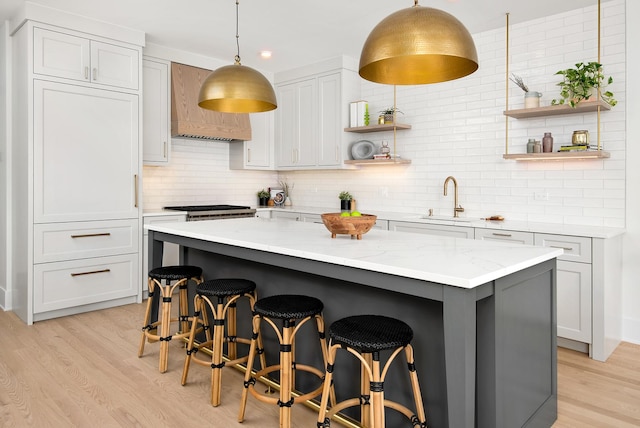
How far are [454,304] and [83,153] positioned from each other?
12.6 feet

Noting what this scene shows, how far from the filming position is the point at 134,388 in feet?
9.11

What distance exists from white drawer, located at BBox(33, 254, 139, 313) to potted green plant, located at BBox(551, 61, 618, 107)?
432cm

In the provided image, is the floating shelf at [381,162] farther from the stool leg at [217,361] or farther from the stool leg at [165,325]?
the stool leg at [217,361]

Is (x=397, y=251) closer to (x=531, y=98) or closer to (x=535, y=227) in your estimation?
(x=535, y=227)

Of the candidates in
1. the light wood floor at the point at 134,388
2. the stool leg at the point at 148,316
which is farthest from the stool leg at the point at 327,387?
the stool leg at the point at 148,316

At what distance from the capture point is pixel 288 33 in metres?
4.61

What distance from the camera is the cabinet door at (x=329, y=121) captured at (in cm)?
551

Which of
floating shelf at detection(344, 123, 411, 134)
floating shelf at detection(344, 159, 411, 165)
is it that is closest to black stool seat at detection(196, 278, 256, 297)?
floating shelf at detection(344, 159, 411, 165)

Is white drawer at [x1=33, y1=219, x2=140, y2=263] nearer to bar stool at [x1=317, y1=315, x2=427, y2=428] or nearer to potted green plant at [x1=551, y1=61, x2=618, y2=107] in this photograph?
bar stool at [x1=317, y1=315, x2=427, y2=428]

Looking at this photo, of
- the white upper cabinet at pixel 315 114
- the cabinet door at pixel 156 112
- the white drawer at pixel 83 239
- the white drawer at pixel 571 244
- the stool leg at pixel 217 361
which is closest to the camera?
the stool leg at pixel 217 361

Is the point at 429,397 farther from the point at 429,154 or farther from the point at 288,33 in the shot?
the point at 288,33

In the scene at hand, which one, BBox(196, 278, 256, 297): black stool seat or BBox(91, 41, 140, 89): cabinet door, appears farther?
BBox(91, 41, 140, 89): cabinet door

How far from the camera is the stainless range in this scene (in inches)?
203

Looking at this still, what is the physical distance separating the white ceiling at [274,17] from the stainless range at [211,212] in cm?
185
